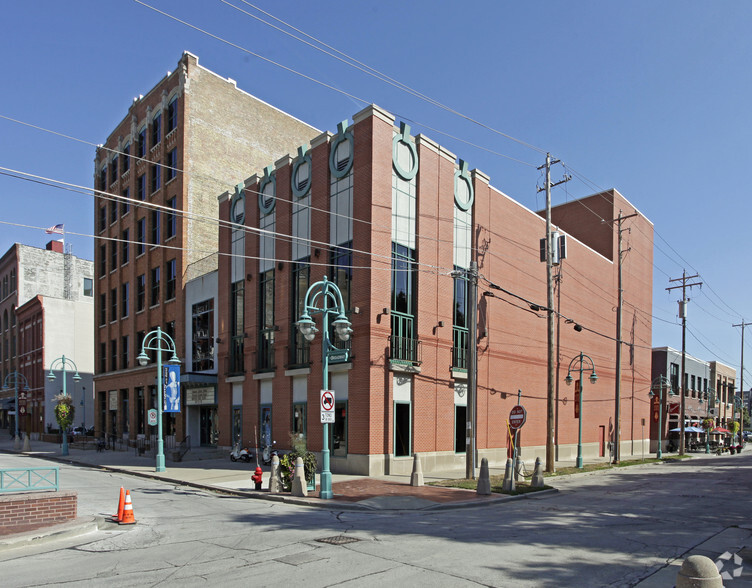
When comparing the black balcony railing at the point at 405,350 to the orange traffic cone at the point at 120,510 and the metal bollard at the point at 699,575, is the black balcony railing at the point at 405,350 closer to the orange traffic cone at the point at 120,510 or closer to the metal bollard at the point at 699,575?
the orange traffic cone at the point at 120,510

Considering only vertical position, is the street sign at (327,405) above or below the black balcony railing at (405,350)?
below

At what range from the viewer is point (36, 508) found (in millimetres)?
11336

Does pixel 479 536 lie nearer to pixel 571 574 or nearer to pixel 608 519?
pixel 571 574

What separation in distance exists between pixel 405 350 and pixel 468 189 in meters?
9.41

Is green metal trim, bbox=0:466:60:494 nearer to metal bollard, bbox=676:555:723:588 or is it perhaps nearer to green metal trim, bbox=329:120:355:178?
metal bollard, bbox=676:555:723:588

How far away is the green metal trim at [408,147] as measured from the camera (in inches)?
965

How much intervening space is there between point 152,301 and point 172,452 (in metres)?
13.1

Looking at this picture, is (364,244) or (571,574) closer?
(571,574)

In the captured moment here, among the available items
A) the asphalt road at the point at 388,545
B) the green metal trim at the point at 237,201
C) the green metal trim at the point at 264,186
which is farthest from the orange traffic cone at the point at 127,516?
the green metal trim at the point at 237,201

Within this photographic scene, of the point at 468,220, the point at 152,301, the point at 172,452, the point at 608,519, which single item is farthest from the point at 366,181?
the point at 152,301

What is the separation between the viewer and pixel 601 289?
4194 cm

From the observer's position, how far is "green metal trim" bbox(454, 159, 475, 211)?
2781cm

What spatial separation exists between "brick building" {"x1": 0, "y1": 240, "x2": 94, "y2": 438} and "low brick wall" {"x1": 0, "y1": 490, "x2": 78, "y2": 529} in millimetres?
44199

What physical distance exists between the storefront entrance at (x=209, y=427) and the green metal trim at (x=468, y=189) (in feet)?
58.1
